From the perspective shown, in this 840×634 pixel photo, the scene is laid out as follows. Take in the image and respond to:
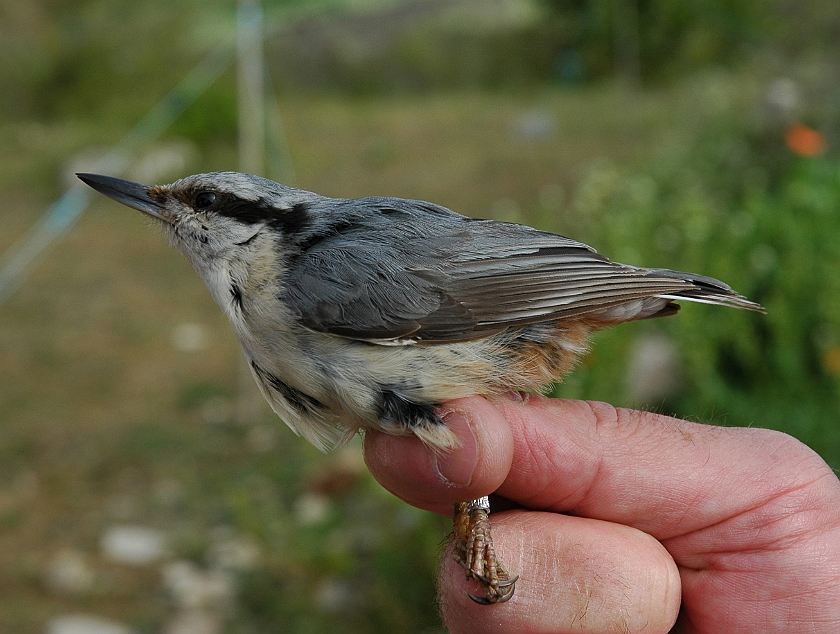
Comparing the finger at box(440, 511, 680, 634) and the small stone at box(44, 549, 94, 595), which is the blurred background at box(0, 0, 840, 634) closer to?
the small stone at box(44, 549, 94, 595)

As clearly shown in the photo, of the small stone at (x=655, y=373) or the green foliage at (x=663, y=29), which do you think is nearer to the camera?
the small stone at (x=655, y=373)

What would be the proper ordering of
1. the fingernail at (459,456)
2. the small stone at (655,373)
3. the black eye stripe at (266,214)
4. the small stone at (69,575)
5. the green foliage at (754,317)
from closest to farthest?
1. the fingernail at (459,456)
2. the black eye stripe at (266,214)
3. the green foliage at (754,317)
4. the small stone at (69,575)
5. the small stone at (655,373)

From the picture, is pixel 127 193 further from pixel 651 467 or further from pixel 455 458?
pixel 651 467

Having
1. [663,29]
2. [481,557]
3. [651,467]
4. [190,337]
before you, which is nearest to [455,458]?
[481,557]

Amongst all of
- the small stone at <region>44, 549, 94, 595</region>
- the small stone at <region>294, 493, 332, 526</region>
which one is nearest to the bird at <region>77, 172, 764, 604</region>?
the small stone at <region>294, 493, 332, 526</region>

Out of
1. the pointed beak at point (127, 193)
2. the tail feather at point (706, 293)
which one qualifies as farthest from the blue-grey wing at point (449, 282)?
the pointed beak at point (127, 193)

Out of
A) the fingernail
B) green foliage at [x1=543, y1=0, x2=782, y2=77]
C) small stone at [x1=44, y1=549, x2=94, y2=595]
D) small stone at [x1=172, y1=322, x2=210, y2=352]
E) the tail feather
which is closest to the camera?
the fingernail

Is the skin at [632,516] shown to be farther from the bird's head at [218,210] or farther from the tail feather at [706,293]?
the bird's head at [218,210]

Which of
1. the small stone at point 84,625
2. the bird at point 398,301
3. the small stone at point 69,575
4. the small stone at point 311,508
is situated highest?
the bird at point 398,301
